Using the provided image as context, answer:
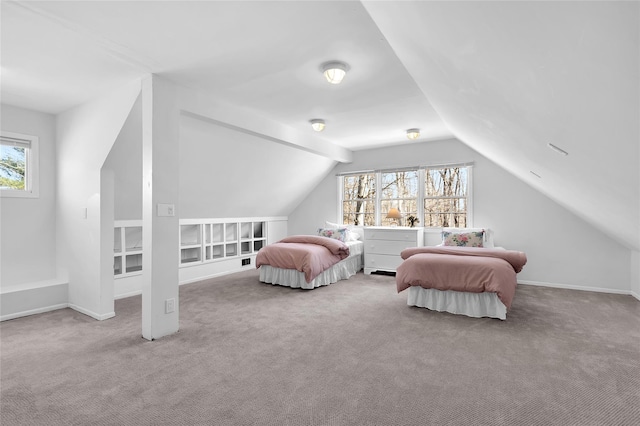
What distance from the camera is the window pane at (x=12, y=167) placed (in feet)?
11.6

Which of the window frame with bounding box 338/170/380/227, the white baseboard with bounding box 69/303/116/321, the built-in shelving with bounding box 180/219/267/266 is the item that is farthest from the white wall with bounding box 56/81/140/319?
the window frame with bounding box 338/170/380/227

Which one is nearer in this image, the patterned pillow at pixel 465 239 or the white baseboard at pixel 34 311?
the white baseboard at pixel 34 311

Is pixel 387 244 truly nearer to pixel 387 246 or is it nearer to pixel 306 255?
pixel 387 246

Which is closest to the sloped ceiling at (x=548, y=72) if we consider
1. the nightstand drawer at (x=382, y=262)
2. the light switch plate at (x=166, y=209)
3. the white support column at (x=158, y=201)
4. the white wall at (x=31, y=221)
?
the white support column at (x=158, y=201)

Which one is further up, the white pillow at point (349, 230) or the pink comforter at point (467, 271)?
the white pillow at point (349, 230)

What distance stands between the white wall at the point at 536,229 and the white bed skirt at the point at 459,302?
2159 millimetres

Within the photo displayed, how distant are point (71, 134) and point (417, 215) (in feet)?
17.6

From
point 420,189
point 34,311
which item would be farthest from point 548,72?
point 34,311

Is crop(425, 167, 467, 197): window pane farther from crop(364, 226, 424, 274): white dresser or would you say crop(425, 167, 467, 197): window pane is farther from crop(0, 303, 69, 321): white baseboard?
crop(0, 303, 69, 321): white baseboard

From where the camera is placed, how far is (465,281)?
3.30 m

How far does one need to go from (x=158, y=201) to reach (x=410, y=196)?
4559 mm

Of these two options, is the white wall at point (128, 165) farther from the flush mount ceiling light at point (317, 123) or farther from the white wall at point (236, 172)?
the flush mount ceiling light at point (317, 123)

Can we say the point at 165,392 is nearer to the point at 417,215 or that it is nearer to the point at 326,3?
the point at 326,3

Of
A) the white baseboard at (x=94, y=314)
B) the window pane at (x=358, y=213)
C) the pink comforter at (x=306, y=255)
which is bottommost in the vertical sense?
the white baseboard at (x=94, y=314)
